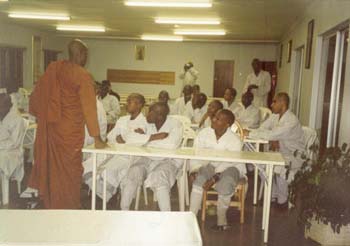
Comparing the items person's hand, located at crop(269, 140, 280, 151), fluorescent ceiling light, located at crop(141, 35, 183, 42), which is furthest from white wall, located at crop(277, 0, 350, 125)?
fluorescent ceiling light, located at crop(141, 35, 183, 42)

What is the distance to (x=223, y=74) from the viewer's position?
13438 millimetres

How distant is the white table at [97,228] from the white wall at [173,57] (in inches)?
474

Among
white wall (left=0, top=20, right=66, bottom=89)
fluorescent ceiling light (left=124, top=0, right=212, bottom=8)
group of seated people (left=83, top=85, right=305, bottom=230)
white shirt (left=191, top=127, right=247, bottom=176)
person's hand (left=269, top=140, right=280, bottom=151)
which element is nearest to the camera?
group of seated people (left=83, top=85, right=305, bottom=230)

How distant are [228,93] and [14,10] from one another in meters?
4.17

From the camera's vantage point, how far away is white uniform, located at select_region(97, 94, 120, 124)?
25.3 ft

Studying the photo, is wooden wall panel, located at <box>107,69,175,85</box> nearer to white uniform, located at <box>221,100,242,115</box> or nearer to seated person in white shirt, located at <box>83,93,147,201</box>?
white uniform, located at <box>221,100,242,115</box>

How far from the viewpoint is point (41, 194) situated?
395 cm

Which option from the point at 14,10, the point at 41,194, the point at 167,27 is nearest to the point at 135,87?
the point at 167,27

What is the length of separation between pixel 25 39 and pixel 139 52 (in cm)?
373

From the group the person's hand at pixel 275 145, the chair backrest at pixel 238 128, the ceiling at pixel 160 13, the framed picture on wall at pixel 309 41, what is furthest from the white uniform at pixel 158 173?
the ceiling at pixel 160 13

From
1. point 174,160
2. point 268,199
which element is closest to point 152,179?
point 174,160

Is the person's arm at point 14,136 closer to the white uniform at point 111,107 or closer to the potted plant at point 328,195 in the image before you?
the potted plant at point 328,195

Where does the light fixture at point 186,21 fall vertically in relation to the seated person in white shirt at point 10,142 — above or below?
above

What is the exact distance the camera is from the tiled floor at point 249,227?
367 cm
